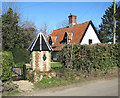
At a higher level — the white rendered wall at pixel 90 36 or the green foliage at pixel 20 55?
the white rendered wall at pixel 90 36

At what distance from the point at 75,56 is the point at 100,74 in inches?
104

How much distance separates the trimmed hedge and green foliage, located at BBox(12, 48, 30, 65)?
12.1 m

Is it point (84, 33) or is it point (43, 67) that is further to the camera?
point (84, 33)

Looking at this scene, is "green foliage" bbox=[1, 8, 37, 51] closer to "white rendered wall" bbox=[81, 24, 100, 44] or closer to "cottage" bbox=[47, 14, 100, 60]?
"cottage" bbox=[47, 14, 100, 60]

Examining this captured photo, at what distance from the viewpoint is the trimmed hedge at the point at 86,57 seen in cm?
946

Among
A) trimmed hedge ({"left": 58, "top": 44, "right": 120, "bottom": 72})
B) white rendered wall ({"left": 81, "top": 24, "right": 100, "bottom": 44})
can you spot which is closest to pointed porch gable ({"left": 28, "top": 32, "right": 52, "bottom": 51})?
trimmed hedge ({"left": 58, "top": 44, "right": 120, "bottom": 72})

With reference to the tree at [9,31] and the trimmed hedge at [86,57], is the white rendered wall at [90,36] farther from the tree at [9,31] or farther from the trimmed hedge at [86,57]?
the tree at [9,31]

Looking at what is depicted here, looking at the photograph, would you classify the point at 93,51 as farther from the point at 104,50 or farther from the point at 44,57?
the point at 44,57

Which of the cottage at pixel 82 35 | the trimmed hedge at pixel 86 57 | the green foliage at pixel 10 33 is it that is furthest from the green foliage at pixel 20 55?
the trimmed hedge at pixel 86 57

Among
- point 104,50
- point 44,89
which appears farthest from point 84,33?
point 44,89

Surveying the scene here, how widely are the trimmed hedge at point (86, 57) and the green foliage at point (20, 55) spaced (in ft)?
39.5

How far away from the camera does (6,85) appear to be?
635 centimetres

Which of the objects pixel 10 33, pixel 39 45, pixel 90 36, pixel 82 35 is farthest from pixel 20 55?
pixel 90 36

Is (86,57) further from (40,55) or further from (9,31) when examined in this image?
(9,31)
